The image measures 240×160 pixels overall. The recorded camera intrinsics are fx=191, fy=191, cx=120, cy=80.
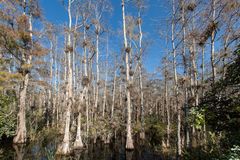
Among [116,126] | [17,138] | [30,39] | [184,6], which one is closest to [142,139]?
[116,126]

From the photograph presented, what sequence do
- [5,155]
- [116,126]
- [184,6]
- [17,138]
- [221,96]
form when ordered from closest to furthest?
[221,96], [5,155], [184,6], [17,138], [116,126]

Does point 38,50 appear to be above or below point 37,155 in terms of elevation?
above

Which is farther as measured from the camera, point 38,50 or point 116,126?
point 116,126

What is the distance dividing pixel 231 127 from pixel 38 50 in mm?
15441

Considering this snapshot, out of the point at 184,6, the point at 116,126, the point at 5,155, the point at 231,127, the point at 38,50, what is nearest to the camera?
the point at 231,127

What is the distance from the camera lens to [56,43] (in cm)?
2641

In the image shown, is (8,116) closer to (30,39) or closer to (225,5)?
(30,39)

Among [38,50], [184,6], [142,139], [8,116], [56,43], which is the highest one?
[56,43]

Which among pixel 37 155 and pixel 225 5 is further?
pixel 37 155

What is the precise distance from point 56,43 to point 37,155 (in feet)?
61.1

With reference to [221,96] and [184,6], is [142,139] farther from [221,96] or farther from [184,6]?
[221,96]

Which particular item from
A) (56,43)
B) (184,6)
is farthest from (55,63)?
(184,6)

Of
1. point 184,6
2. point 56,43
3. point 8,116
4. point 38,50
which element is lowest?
point 8,116

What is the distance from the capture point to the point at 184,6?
1145 cm
